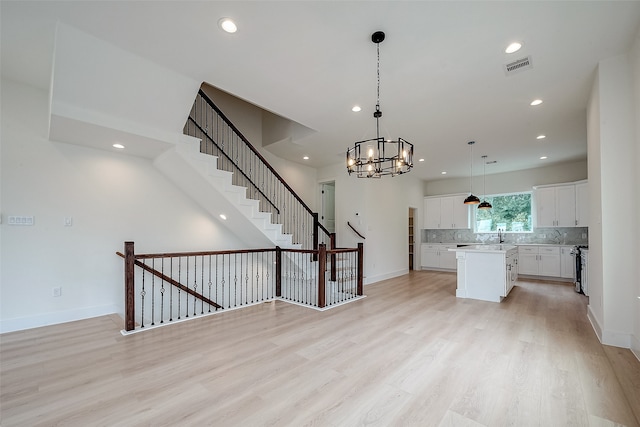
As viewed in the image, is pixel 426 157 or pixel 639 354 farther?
pixel 426 157

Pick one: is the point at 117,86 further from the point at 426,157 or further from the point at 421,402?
the point at 426,157

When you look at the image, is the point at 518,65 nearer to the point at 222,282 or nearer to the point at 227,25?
the point at 227,25

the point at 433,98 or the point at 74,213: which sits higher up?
the point at 433,98

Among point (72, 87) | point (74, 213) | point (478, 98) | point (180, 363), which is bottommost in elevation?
point (180, 363)

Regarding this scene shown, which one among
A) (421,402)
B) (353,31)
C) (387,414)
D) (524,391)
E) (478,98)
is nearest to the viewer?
(387,414)

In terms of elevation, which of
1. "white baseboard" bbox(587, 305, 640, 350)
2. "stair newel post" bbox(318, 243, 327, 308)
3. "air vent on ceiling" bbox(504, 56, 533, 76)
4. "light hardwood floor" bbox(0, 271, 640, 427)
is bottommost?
"light hardwood floor" bbox(0, 271, 640, 427)

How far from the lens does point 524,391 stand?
2.23 m

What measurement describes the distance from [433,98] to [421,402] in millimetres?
3618

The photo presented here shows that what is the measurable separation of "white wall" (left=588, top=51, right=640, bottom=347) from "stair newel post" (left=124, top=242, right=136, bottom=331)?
221 inches

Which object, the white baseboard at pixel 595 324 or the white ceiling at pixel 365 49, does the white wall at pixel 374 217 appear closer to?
the white ceiling at pixel 365 49

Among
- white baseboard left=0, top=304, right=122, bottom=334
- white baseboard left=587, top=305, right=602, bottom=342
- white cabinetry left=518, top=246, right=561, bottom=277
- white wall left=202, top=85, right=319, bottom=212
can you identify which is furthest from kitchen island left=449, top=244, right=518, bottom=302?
white baseboard left=0, top=304, right=122, bottom=334

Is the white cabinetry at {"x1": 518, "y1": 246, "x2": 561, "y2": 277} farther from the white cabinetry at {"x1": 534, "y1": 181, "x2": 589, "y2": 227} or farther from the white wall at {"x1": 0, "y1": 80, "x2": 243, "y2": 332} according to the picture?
the white wall at {"x1": 0, "y1": 80, "x2": 243, "y2": 332}

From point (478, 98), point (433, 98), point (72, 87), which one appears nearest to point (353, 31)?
point (433, 98)

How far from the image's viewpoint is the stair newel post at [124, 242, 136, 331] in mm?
3488
